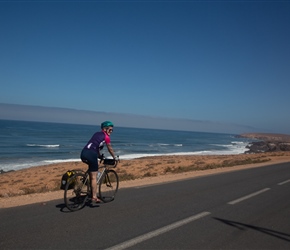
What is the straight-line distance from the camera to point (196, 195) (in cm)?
889

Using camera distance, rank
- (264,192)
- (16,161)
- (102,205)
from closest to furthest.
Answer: (102,205)
(264,192)
(16,161)

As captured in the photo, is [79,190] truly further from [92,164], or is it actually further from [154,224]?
[154,224]

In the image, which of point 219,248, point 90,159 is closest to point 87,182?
point 90,159

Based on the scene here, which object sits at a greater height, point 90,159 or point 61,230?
point 90,159

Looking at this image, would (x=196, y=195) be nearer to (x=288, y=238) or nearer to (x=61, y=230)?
(x=288, y=238)

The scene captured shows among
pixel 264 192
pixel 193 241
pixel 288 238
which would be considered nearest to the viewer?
pixel 193 241

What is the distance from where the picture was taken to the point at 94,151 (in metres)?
6.52

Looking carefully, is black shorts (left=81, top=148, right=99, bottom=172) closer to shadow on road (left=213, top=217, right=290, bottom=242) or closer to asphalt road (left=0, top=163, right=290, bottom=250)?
asphalt road (left=0, top=163, right=290, bottom=250)

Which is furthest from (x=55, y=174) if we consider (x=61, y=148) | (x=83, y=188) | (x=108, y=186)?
(x=61, y=148)

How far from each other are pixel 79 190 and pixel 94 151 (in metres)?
0.94

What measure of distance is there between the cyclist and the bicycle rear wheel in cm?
15

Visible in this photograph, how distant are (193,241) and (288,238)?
5.87ft

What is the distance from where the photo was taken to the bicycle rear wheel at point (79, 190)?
6441 millimetres

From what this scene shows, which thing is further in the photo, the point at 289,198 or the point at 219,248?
the point at 289,198
